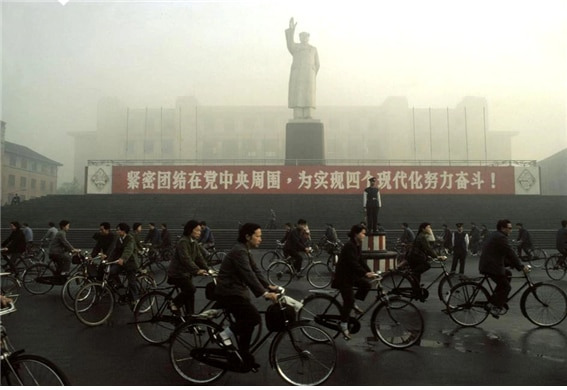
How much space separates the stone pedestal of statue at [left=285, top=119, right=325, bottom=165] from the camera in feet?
90.6

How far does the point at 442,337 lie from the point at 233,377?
2.79 m

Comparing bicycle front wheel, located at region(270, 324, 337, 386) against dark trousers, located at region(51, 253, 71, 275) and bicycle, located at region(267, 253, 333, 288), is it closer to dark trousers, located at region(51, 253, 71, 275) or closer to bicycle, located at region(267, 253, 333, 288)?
bicycle, located at region(267, 253, 333, 288)

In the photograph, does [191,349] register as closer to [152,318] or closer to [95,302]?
[152,318]

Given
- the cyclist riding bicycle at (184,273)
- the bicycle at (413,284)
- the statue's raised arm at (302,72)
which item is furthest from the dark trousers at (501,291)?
the statue's raised arm at (302,72)

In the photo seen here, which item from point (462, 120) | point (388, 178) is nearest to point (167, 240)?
point (388, 178)

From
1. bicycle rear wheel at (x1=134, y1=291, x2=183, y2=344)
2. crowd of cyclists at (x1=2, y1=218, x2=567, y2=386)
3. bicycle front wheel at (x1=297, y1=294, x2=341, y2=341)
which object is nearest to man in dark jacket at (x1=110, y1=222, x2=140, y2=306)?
crowd of cyclists at (x1=2, y1=218, x2=567, y2=386)

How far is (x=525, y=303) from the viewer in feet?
19.8

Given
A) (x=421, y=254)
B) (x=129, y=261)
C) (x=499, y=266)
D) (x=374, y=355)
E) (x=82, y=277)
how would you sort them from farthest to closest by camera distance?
(x=421, y=254)
(x=82, y=277)
(x=129, y=261)
(x=499, y=266)
(x=374, y=355)

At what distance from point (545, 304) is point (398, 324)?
243 cm

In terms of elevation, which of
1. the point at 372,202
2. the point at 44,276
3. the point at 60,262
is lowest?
the point at 44,276

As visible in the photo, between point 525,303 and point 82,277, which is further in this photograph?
point 82,277

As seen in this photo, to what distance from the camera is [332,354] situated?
12.5ft

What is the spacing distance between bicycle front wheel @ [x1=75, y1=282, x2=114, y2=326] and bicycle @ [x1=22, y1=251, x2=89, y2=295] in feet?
3.99

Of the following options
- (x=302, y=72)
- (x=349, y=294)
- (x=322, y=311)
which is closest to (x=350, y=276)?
(x=349, y=294)
